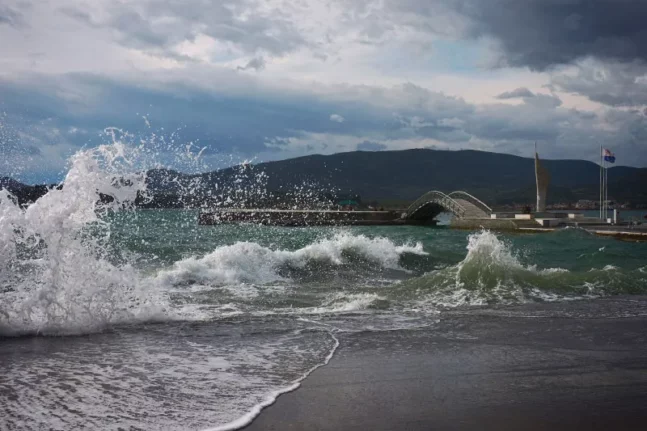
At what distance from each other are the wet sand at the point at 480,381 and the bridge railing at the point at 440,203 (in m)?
57.3

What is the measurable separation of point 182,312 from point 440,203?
208 feet

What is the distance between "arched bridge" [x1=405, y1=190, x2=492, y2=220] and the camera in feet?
214

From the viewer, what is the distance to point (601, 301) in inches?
547

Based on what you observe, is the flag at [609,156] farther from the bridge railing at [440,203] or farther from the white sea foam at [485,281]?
the white sea foam at [485,281]

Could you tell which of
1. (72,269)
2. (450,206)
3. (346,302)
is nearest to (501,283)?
(346,302)

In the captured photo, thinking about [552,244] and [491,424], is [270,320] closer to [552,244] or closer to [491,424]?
[491,424]

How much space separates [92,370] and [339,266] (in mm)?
14016

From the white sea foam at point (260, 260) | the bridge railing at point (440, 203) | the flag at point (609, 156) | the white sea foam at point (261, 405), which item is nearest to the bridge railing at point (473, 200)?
the bridge railing at point (440, 203)

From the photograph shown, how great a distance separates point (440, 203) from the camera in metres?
72.8

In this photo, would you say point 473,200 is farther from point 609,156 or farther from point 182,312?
point 182,312

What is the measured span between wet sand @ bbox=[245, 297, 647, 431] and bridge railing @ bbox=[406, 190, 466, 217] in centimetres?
5726

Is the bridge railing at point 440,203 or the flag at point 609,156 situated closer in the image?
the flag at point 609,156

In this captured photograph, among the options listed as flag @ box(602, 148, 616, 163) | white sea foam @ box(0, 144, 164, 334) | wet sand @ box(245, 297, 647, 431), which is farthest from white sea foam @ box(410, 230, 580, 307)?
flag @ box(602, 148, 616, 163)

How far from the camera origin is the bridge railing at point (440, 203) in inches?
2643
